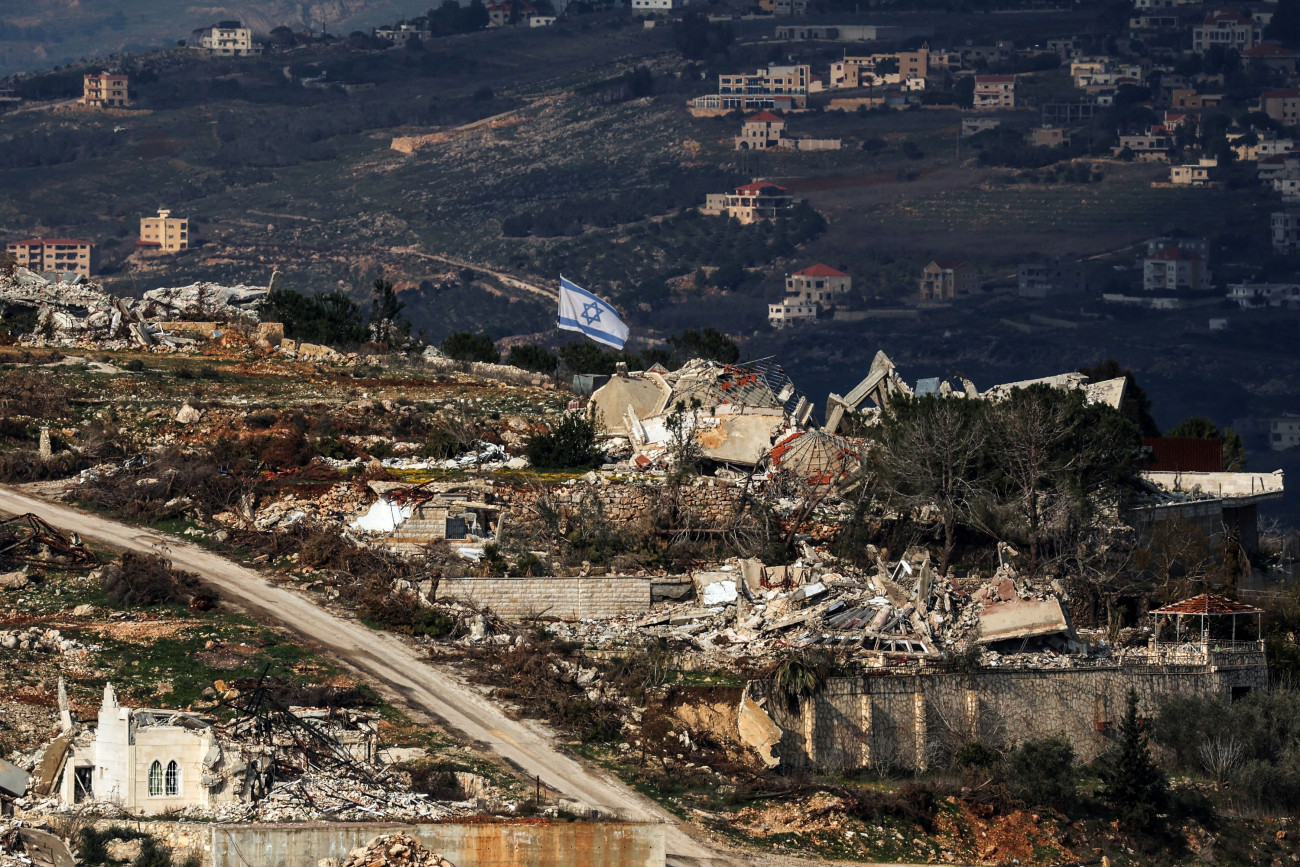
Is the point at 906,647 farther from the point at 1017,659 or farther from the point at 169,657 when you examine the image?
the point at 169,657

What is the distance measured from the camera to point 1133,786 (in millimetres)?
36094

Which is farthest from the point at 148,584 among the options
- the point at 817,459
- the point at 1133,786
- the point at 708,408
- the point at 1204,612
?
the point at 1204,612

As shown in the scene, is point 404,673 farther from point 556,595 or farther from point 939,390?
point 939,390

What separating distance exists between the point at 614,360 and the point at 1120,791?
3891 cm

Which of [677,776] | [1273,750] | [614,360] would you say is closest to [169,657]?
[677,776]

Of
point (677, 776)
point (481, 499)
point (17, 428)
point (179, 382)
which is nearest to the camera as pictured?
point (677, 776)

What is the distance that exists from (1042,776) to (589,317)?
98.9 ft

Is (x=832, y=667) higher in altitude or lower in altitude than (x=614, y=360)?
lower

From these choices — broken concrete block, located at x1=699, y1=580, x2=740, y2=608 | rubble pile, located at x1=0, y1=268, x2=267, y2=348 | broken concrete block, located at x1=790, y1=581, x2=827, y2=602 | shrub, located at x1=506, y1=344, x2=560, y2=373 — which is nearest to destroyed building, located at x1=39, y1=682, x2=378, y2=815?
broken concrete block, located at x1=699, y1=580, x2=740, y2=608

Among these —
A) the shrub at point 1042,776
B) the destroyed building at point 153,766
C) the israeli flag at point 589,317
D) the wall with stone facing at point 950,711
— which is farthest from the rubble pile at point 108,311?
the shrub at point 1042,776

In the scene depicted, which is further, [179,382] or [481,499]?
[179,382]

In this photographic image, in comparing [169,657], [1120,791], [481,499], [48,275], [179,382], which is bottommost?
[1120,791]

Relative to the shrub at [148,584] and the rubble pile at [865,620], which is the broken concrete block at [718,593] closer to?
the rubble pile at [865,620]

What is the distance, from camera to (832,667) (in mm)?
37438
